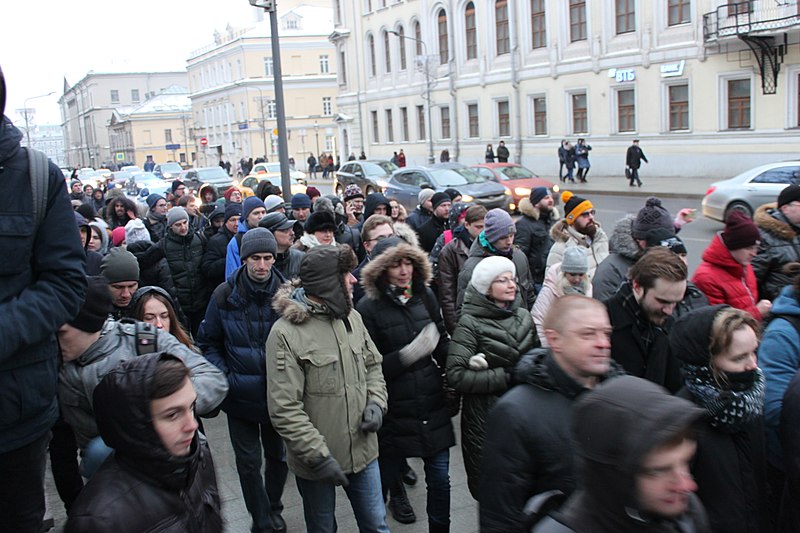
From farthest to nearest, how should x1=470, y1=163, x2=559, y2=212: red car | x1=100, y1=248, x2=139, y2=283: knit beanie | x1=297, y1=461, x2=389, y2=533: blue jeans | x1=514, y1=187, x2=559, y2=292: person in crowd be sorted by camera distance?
x1=470, y1=163, x2=559, y2=212: red car < x1=514, y1=187, x2=559, y2=292: person in crowd < x1=100, y1=248, x2=139, y2=283: knit beanie < x1=297, y1=461, x2=389, y2=533: blue jeans

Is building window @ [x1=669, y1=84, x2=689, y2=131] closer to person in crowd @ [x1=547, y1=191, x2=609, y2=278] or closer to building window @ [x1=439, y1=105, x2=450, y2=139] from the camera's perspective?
building window @ [x1=439, y1=105, x2=450, y2=139]

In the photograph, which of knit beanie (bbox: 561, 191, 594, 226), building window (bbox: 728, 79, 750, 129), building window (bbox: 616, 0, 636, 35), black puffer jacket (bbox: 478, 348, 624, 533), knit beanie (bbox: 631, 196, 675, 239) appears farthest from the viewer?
building window (bbox: 616, 0, 636, 35)

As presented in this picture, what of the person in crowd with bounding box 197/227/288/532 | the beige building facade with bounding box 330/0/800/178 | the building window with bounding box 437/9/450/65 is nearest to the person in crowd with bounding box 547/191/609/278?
the person in crowd with bounding box 197/227/288/532

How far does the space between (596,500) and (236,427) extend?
3.36m

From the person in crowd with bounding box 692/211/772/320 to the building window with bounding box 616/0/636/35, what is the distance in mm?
30141

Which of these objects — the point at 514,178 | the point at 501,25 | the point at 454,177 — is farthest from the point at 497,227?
the point at 501,25

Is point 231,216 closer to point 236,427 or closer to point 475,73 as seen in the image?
point 236,427

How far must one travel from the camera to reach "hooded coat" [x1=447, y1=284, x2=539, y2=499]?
423cm

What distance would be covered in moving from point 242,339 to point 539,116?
116 feet

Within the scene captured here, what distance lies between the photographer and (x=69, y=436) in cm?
446

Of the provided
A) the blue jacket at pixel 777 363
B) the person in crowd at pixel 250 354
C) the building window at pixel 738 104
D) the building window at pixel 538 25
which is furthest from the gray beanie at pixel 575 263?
the building window at pixel 538 25

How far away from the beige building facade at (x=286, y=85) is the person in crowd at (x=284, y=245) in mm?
64545

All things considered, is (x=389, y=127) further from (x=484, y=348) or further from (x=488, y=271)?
(x=484, y=348)

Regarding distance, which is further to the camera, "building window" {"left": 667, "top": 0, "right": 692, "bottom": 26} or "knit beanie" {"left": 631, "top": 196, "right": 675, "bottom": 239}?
"building window" {"left": 667, "top": 0, "right": 692, "bottom": 26}
